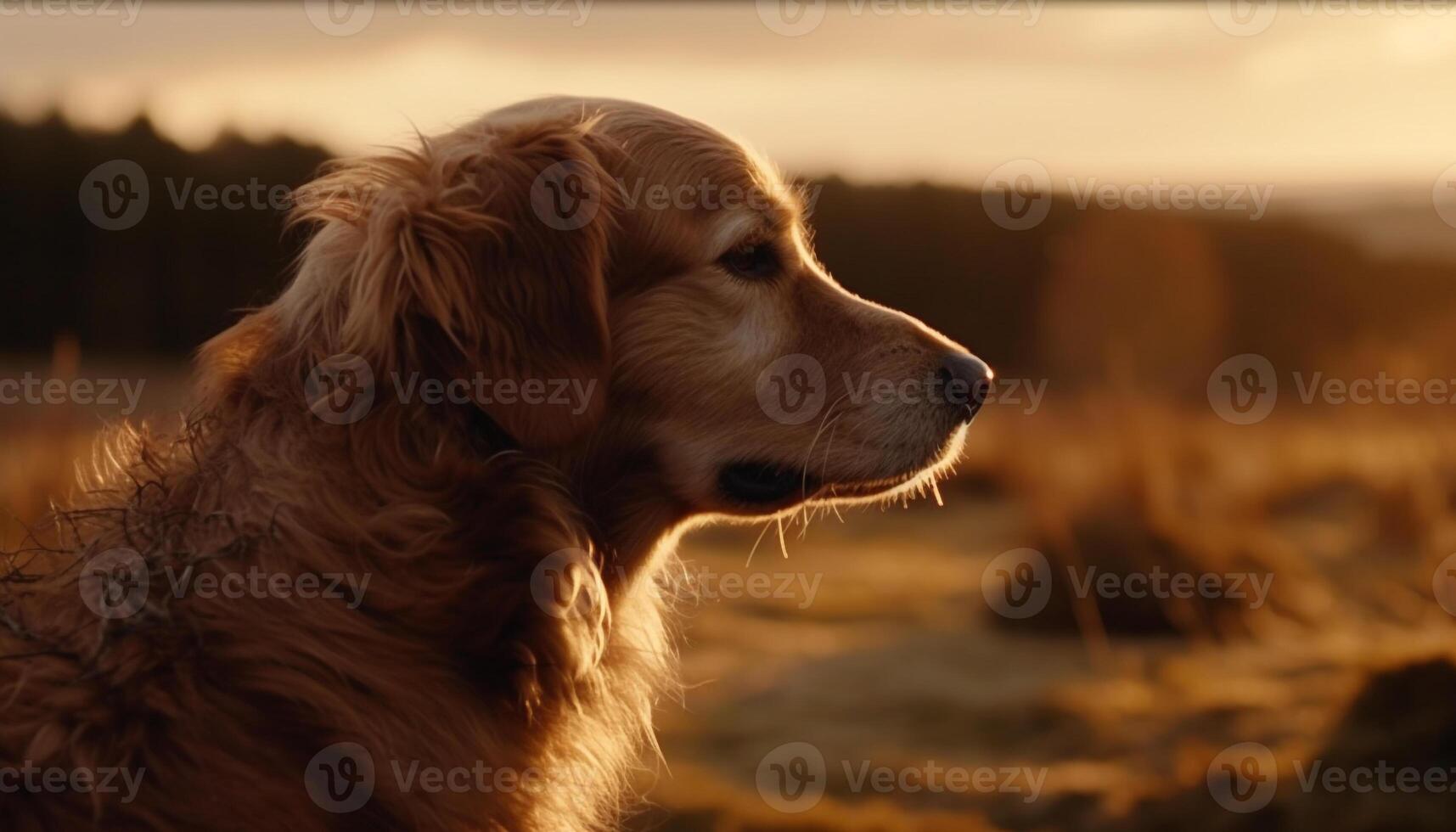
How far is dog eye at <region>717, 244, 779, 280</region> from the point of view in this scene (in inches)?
144

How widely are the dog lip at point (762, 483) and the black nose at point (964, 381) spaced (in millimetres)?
456

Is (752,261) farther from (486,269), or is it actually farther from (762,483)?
(486,269)

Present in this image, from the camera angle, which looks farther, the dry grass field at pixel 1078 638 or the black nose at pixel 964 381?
the dry grass field at pixel 1078 638

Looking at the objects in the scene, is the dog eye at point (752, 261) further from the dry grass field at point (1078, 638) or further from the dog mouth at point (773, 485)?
the dry grass field at point (1078, 638)

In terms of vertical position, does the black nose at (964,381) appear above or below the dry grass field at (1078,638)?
above

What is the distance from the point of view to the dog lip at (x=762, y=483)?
354cm

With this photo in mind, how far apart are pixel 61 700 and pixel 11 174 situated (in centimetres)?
1478

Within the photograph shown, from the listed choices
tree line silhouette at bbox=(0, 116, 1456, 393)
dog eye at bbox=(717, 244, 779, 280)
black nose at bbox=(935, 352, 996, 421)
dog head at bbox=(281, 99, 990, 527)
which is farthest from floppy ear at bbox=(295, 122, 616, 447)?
tree line silhouette at bbox=(0, 116, 1456, 393)

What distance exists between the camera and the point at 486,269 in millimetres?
3078

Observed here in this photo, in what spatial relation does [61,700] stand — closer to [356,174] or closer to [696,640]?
[356,174]

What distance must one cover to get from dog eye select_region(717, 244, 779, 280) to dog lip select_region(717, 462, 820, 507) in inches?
20.8

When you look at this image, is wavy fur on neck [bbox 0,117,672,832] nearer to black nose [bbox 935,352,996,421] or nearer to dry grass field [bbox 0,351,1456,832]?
dry grass field [bbox 0,351,1456,832]

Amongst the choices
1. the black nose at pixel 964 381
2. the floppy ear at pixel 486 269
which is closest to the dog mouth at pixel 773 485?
the black nose at pixel 964 381

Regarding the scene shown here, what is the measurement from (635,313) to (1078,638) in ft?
16.8
